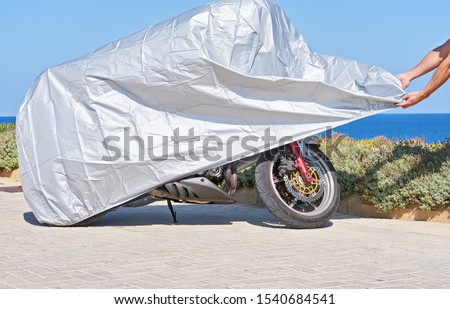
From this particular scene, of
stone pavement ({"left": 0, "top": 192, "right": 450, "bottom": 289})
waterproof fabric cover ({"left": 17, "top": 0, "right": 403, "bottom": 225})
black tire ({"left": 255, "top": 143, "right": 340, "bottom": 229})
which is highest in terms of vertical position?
waterproof fabric cover ({"left": 17, "top": 0, "right": 403, "bottom": 225})

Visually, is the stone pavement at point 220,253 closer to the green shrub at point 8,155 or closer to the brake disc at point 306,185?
the brake disc at point 306,185

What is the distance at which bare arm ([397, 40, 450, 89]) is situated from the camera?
318 inches

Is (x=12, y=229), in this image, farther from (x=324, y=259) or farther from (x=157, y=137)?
(x=324, y=259)

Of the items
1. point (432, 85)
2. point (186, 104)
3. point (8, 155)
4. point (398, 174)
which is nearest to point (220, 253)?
point (186, 104)

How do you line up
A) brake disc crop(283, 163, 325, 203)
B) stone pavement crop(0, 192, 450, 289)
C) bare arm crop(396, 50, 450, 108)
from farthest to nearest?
bare arm crop(396, 50, 450, 108)
brake disc crop(283, 163, 325, 203)
stone pavement crop(0, 192, 450, 289)

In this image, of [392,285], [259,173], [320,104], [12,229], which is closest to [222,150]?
[259,173]

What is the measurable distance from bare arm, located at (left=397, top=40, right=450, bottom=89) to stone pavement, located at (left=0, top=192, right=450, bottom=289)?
1.54 metres

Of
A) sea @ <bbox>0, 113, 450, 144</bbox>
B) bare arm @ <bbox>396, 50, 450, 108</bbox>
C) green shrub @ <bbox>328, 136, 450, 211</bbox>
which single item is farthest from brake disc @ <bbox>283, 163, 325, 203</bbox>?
sea @ <bbox>0, 113, 450, 144</bbox>

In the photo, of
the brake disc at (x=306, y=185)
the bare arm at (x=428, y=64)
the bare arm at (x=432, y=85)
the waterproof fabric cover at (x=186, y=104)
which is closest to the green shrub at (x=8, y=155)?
the waterproof fabric cover at (x=186, y=104)

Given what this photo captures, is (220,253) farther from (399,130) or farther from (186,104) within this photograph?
(399,130)

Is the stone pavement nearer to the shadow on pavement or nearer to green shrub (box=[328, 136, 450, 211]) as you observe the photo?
the shadow on pavement

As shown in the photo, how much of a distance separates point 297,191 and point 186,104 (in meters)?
1.37

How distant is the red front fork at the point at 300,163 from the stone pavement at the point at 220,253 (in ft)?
1.72

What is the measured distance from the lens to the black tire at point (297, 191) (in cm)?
756
